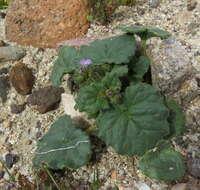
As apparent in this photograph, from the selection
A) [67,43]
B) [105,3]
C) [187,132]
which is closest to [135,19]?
[105,3]

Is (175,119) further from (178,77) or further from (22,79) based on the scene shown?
(22,79)

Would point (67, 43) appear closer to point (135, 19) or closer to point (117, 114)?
point (135, 19)

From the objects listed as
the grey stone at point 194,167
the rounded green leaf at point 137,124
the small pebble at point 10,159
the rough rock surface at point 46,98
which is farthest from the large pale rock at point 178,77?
the small pebble at point 10,159

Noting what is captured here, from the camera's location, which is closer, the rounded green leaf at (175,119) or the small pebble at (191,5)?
the rounded green leaf at (175,119)

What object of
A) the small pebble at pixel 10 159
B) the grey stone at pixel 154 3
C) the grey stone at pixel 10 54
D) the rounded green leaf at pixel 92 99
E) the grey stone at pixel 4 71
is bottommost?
the small pebble at pixel 10 159

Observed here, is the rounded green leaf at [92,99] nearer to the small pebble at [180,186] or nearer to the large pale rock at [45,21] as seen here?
the small pebble at [180,186]

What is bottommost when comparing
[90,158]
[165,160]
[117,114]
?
[90,158]
